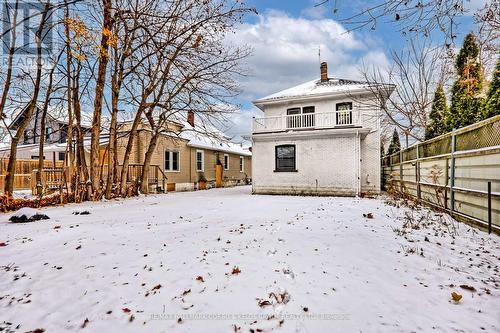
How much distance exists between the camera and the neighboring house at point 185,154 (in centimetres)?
1630

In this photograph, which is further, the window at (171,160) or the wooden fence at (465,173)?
the window at (171,160)

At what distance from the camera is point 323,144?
13.8 metres

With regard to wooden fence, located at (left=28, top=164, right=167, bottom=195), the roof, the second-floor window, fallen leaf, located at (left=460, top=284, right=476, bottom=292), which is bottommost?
fallen leaf, located at (left=460, top=284, right=476, bottom=292)

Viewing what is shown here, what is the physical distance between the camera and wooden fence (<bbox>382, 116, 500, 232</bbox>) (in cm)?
481

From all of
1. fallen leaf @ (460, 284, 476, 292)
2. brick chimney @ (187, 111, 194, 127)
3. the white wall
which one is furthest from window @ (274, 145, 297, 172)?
fallen leaf @ (460, 284, 476, 292)

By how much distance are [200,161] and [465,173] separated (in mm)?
17813

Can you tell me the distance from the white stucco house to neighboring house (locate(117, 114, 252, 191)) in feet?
9.32

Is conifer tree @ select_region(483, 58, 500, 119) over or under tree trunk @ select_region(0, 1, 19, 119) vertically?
under

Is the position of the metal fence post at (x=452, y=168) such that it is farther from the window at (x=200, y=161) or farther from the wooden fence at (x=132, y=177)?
the window at (x=200, y=161)

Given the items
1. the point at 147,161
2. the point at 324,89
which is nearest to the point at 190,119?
the point at 147,161

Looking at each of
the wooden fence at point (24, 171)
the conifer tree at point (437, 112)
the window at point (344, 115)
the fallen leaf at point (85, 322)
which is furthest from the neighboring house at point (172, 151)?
the fallen leaf at point (85, 322)

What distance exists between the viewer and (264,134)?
48.5 feet

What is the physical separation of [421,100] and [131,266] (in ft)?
61.0

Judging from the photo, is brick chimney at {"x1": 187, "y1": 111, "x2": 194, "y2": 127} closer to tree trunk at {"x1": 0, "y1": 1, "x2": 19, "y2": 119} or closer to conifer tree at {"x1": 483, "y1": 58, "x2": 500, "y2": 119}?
tree trunk at {"x1": 0, "y1": 1, "x2": 19, "y2": 119}
